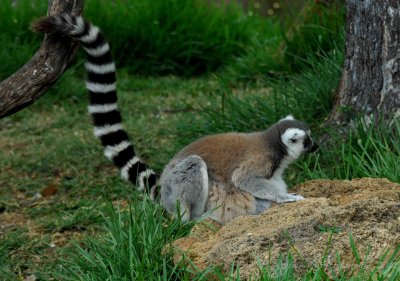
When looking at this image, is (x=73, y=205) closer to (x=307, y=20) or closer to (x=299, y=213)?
(x=299, y=213)

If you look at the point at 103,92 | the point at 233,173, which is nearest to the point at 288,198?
the point at 233,173

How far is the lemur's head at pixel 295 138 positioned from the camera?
473 centimetres

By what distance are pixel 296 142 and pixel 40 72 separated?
1.56 m

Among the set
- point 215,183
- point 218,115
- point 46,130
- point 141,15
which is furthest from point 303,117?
point 141,15

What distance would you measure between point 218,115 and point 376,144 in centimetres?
152

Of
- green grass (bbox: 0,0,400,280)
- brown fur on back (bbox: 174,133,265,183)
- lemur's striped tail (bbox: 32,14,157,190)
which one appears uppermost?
lemur's striped tail (bbox: 32,14,157,190)

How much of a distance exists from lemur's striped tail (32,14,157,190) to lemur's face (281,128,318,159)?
884mm

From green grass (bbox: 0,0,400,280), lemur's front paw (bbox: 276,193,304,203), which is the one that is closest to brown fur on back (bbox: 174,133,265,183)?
lemur's front paw (bbox: 276,193,304,203)

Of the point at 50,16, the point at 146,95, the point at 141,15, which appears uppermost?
the point at 50,16

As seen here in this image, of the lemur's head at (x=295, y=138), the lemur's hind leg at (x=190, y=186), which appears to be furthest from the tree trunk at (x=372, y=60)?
the lemur's hind leg at (x=190, y=186)

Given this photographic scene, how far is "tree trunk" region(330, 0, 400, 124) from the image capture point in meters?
5.19

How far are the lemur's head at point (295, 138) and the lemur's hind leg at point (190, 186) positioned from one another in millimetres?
523

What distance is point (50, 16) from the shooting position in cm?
455

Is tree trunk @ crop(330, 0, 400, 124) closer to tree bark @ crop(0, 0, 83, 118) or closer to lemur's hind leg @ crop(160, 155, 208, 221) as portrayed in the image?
lemur's hind leg @ crop(160, 155, 208, 221)
